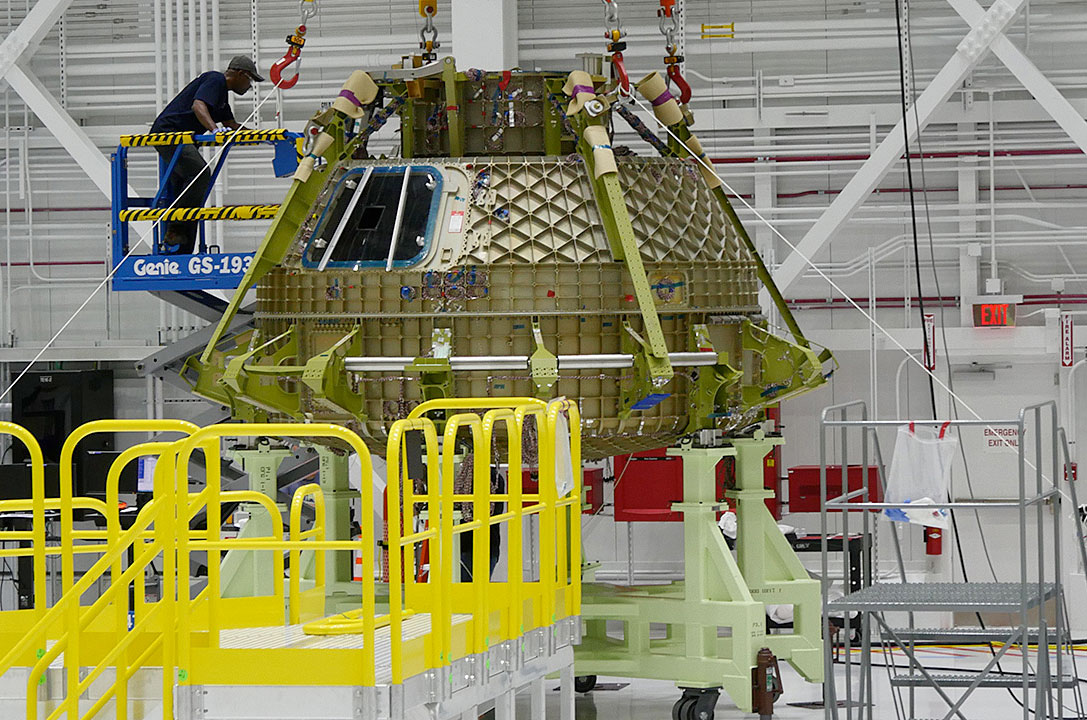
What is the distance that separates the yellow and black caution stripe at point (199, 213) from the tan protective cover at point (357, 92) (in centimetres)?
139

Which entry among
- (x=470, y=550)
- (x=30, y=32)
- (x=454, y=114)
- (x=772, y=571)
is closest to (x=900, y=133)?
(x=772, y=571)

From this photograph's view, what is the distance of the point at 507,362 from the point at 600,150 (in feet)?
4.62

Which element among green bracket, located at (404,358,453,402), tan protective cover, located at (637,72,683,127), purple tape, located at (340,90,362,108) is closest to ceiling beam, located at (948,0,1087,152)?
tan protective cover, located at (637,72,683,127)

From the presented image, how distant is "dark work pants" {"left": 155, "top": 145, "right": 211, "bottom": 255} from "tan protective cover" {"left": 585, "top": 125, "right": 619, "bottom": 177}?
11.5 feet

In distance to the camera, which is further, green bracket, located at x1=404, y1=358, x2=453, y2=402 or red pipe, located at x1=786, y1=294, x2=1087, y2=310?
red pipe, located at x1=786, y1=294, x2=1087, y2=310

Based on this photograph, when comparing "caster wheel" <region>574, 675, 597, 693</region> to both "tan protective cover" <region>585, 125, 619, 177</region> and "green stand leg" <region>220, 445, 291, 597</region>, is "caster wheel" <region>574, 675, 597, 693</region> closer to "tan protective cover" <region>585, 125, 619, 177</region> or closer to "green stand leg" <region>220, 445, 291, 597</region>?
"green stand leg" <region>220, 445, 291, 597</region>

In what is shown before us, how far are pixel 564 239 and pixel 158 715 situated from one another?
412 cm

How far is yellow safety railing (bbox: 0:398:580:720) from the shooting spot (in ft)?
19.1

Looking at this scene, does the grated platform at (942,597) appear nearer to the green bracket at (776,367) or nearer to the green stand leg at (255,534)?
the green bracket at (776,367)

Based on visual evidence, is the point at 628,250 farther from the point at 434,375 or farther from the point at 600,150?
the point at 434,375

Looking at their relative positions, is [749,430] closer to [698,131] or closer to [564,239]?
[564,239]

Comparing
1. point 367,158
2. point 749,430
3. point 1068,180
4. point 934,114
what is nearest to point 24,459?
point 367,158

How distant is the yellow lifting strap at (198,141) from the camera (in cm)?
1116

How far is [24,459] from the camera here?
50.3ft
